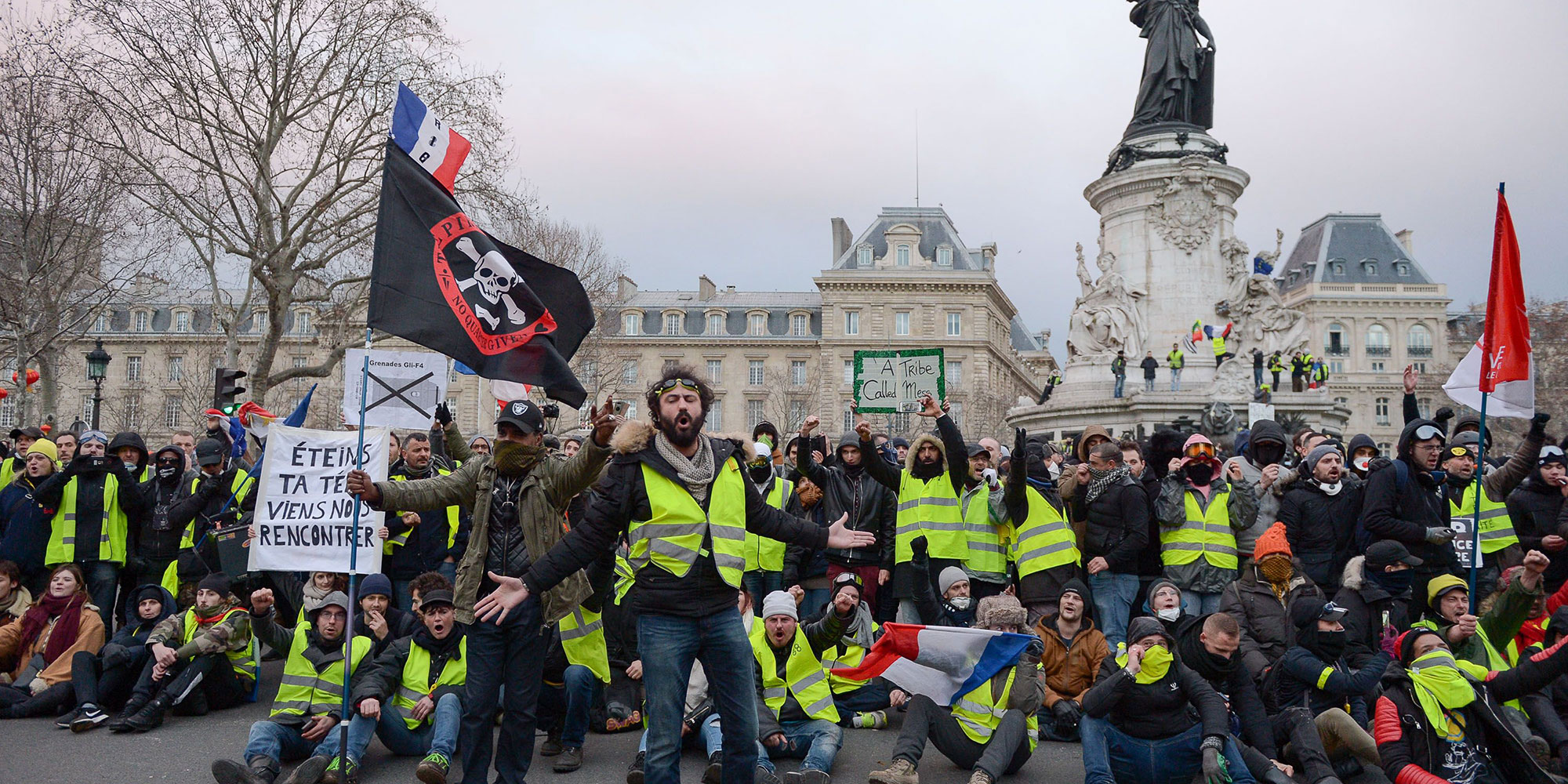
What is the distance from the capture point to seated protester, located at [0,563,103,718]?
7367 millimetres

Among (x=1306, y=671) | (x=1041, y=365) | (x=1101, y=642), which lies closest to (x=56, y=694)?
(x=1101, y=642)

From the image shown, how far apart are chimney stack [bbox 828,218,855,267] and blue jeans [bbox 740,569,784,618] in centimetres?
5984

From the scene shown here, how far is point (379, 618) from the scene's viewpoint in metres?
6.61

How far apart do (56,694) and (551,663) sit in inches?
139

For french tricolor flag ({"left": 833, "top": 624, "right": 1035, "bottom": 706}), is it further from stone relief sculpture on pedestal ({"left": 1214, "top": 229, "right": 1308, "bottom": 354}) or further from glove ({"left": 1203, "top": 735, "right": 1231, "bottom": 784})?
stone relief sculpture on pedestal ({"left": 1214, "top": 229, "right": 1308, "bottom": 354})

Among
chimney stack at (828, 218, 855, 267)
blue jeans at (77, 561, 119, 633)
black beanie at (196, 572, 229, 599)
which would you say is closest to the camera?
black beanie at (196, 572, 229, 599)

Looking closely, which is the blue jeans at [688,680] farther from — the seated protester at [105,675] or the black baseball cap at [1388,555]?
the seated protester at [105,675]

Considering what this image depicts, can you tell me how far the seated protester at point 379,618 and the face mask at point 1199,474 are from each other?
5.25 meters

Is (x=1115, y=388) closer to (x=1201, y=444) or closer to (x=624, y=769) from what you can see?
(x=1201, y=444)

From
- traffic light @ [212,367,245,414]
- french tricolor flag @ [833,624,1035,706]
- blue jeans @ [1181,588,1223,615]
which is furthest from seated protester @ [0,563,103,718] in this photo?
blue jeans @ [1181,588,1223,615]

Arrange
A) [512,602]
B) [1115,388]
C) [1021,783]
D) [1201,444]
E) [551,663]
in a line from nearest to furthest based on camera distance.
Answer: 1. [512,602]
2. [1021,783]
3. [551,663]
4. [1201,444]
5. [1115,388]

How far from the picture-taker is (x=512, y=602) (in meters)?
4.41

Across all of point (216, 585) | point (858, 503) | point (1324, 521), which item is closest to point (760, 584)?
point (858, 503)

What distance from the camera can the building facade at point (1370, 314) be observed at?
69.2 m
